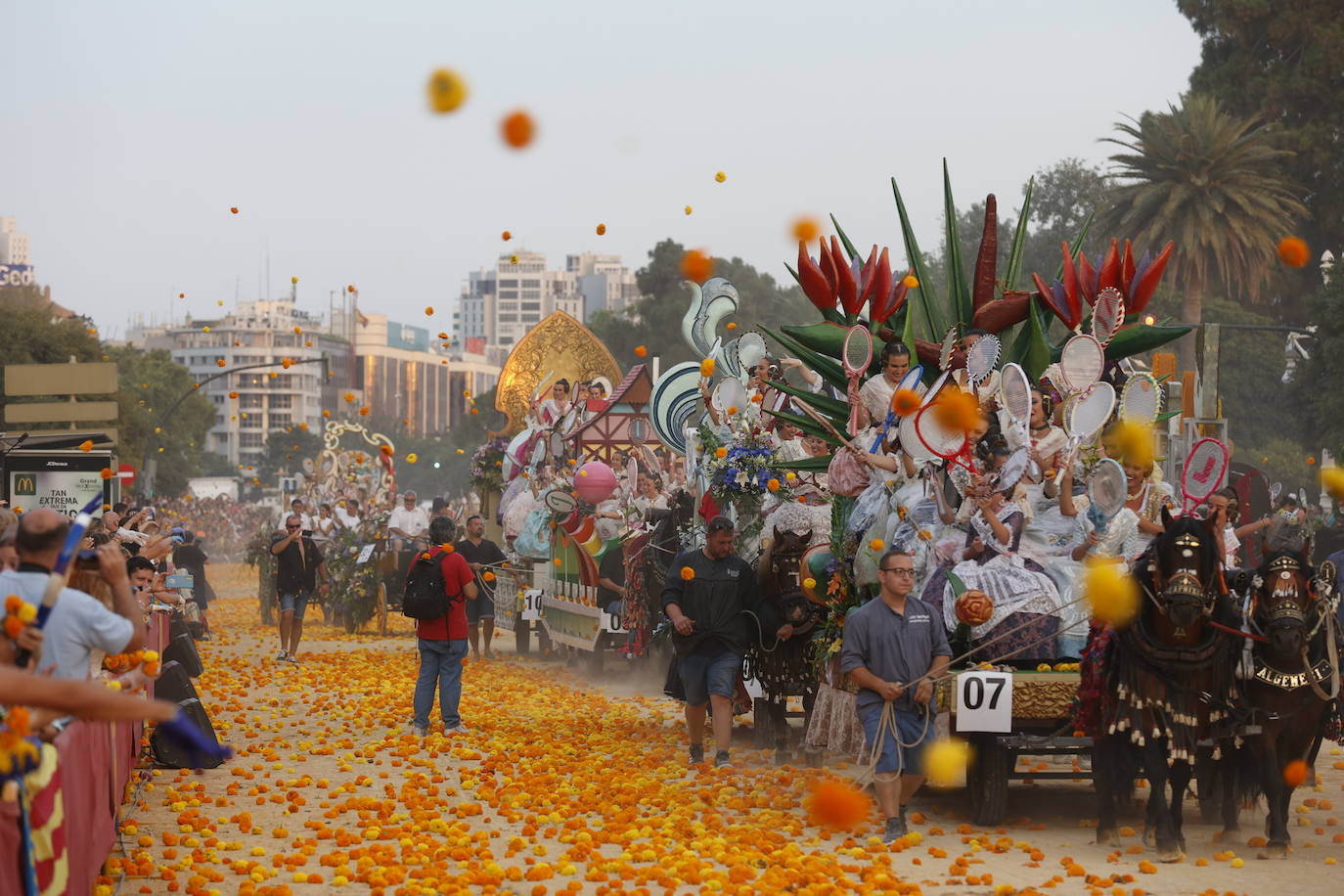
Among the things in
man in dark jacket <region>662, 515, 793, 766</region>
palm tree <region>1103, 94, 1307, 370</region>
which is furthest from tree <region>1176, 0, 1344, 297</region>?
man in dark jacket <region>662, 515, 793, 766</region>

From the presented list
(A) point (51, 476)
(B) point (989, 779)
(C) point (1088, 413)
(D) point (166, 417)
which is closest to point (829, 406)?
(C) point (1088, 413)

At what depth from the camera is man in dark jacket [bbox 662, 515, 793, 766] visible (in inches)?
523

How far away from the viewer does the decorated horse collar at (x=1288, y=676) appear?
10102 mm

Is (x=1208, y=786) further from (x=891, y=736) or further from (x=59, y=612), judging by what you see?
(x=59, y=612)

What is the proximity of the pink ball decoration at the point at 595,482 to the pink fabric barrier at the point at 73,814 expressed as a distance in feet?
34.8

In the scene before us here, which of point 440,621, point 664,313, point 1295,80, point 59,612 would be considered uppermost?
point 1295,80

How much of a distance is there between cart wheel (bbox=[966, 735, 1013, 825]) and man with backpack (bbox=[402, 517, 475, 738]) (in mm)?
5438

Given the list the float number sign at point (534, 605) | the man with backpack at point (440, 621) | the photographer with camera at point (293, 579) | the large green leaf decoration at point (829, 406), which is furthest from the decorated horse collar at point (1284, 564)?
the photographer with camera at point (293, 579)

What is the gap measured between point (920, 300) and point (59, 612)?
8.93 meters

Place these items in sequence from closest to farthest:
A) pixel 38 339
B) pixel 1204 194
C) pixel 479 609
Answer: pixel 479 609, pixel 1204 194, pixel 38 339

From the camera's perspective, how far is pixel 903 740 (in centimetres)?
1062

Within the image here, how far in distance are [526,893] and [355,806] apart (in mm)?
2633

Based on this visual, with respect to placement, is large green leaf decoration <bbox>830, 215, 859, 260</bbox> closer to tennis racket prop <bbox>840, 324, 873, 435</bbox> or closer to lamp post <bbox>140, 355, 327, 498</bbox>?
tennis racket prop <bbox>840, 324, 873, 435</bbox>

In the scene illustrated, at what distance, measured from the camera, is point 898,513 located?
1208 centimetres
